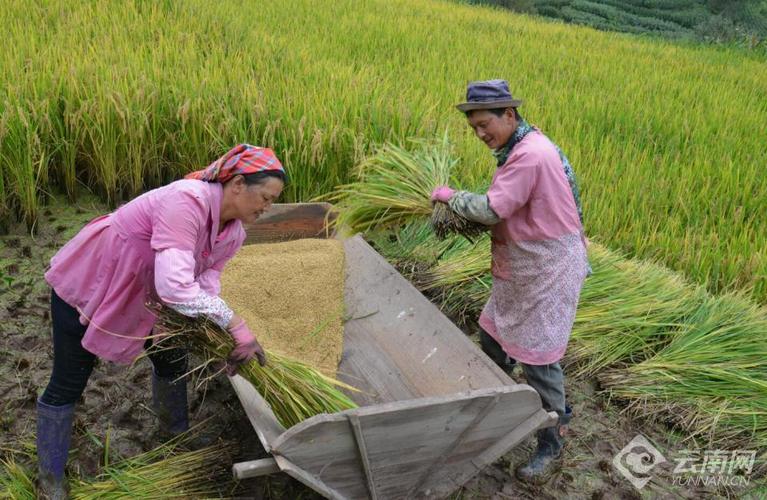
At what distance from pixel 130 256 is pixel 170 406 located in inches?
25.5

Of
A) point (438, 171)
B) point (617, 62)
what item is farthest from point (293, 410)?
point (617, 62)

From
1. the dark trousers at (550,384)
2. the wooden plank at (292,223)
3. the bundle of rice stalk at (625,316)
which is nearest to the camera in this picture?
the dark trousers at (550,384)

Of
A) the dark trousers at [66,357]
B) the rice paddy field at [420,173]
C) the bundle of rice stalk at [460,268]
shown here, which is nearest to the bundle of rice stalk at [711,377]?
the rice paddy field at [420,173]

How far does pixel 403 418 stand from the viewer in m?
1.65

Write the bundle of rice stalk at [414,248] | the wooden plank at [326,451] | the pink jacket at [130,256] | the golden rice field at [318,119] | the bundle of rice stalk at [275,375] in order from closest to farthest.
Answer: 1. the wooden plank at [326,451]
2. the pink jacket at [130,256]
3. the bundle of rice stalk at [275,375]
4. the bundle of rice stalk at [414,248]
5. the golden rice field at [318,119]

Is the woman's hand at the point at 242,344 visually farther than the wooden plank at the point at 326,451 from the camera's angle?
Yes

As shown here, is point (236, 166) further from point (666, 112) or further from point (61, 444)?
point (666, 112)

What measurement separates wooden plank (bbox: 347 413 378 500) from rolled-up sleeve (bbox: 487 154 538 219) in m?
0.74

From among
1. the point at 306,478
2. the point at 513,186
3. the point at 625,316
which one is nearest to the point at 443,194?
the point at 513,186

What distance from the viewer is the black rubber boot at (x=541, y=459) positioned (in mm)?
2229

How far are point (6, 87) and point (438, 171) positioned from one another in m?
2.14

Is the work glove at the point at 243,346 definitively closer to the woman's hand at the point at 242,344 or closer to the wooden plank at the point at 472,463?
the woman's hand at the point at 242,344

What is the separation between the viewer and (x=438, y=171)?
106 inches

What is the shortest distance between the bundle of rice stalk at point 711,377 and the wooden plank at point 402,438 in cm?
96
